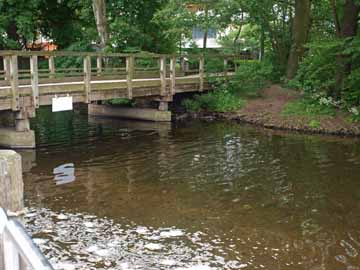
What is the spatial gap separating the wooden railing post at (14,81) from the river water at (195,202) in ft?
4.09

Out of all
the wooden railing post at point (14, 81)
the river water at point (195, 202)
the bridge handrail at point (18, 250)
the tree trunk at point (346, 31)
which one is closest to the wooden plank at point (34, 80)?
the wooden railing post at point (14, 81)

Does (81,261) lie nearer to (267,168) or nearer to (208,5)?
(267,168)

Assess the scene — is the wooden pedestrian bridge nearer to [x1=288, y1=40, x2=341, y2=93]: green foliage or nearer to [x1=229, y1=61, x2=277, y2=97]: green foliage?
[x1=229, y1=61, x2=277, y2=97]: green foliage

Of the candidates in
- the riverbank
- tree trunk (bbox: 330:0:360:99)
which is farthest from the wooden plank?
tree trunk (bbox: 330:0:360:99)

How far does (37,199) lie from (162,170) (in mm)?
2932

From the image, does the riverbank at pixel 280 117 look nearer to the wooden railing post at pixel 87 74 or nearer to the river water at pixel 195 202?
the river water at pixel 195 202

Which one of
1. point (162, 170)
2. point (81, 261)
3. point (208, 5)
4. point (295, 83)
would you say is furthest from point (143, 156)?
point (208, 5)

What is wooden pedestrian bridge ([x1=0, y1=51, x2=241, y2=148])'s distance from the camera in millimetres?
11648

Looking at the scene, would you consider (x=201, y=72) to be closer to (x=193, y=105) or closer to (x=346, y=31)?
(x=193, y=105)

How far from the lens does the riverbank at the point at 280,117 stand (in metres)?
15.3

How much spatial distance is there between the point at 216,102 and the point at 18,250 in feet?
55.3

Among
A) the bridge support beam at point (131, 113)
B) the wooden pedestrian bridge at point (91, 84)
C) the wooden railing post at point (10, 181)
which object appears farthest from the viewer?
the bridge support beam at point (131, 113)

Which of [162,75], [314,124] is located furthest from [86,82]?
[314,124]

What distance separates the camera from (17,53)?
36.6ft
